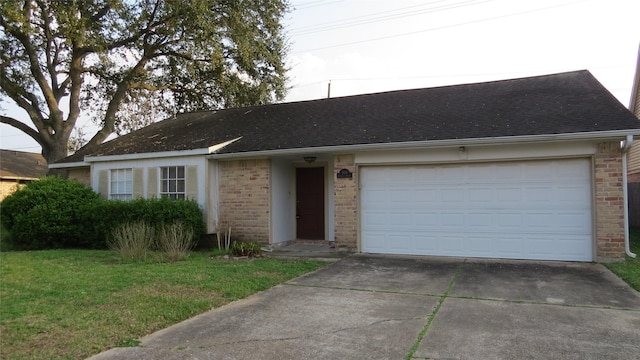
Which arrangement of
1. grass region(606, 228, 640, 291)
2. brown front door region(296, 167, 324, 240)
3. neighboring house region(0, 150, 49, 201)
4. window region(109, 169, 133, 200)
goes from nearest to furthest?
grass region(606, 228, 640, 291) < brown front door region(296, 167, 324, 240) < window region(109, 169, 133, 200) < neighboring house region(0, 150, 49, 201)

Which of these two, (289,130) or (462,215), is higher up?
(289,130)

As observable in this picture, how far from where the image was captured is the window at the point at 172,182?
12.4m

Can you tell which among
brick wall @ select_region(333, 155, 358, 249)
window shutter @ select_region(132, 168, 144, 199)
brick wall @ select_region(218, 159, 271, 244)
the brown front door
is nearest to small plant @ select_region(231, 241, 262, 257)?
brick wall @ select_region(218, 159, 271, 244)

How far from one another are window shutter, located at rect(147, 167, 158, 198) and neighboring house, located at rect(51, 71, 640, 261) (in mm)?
33

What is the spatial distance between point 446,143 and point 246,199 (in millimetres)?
5382

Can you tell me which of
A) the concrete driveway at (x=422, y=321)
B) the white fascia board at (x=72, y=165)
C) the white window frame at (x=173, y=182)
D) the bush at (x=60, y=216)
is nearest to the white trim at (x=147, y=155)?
the white window frame at (x=173, y=182)

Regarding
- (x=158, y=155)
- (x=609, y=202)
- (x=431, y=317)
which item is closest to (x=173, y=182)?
(x=158, y=155)

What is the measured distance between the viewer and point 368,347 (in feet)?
14.3

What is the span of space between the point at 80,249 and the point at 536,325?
11.6 metres

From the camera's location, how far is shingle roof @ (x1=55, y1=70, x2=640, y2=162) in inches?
364

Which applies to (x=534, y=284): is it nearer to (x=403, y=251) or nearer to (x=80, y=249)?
(x=403, y=251)

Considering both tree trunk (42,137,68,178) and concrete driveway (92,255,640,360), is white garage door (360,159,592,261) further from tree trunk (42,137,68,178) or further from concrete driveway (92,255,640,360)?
tree trunk (42,137,68,178)

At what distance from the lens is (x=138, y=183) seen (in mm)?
12961

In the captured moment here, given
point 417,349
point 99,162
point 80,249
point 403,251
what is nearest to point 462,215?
point 403,251
